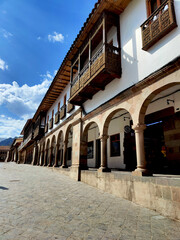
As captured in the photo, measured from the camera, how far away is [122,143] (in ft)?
33.8

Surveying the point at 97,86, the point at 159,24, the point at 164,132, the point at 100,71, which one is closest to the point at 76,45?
the point at 97,86

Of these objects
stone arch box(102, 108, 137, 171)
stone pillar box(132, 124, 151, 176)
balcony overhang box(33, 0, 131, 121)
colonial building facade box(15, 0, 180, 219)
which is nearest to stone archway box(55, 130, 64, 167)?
colonial building facade box(15, 0, 180, 219)

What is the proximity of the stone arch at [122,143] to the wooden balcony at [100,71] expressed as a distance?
109 inches

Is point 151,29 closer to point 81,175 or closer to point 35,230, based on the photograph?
point 35,230

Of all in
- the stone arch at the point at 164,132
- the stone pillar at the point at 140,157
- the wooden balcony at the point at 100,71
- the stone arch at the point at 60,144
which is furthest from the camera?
the stone arch at the point at 60,144

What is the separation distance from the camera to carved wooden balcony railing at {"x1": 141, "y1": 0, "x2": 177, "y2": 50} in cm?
494

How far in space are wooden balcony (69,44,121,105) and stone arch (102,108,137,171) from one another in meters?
2.78

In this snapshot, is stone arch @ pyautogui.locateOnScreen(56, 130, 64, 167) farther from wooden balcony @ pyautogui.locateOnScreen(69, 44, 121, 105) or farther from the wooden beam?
wooden balcony @ pyautogui.locateOnScreen(69, 44, 121, 105)

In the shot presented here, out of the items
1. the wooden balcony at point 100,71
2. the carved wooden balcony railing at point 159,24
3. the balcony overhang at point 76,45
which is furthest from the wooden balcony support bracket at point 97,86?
the balcony overhang at point 76,45

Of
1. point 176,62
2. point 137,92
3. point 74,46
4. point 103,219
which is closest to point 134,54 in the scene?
point 137,92

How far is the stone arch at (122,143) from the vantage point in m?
9.68

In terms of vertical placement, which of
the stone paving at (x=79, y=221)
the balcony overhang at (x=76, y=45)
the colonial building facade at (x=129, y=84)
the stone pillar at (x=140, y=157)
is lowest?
the stone paving at (x=79, y=221)

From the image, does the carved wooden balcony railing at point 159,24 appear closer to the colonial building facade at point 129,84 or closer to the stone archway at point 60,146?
the colonial building facade at point 129,84

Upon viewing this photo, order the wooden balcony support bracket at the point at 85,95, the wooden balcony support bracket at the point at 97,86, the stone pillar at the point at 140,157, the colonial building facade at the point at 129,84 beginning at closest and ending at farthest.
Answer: the stone pillar at the point at 140,157 < the colonial building facade at the point at 129,84 < the wooden balcony support bracket at the point at 97,86 < the wooden balcony support bracket at the point at 85,95
